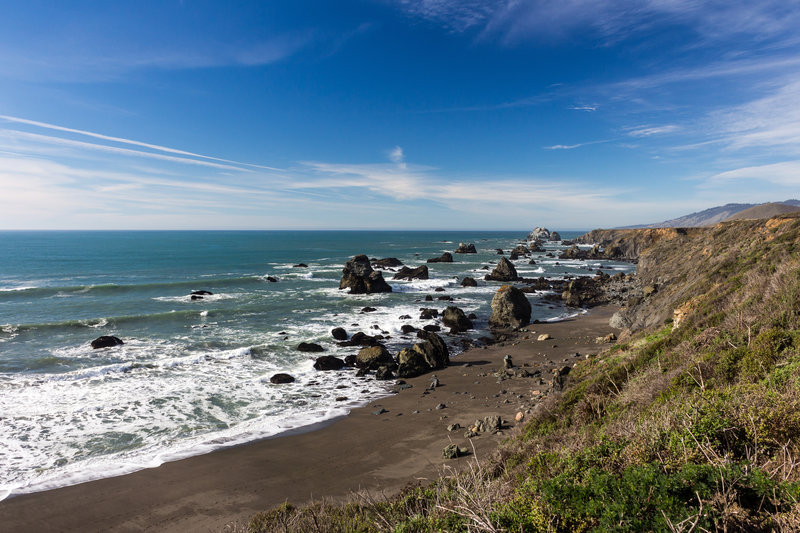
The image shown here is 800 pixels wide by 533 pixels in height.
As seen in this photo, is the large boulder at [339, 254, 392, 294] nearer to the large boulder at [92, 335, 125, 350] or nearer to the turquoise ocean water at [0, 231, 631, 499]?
the turquoise ocean water at [0, 231, 631, 499]

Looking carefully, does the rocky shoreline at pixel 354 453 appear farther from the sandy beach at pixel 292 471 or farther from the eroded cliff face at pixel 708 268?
the eroded cliff face at pixel 708 268

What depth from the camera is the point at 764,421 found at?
4863 mm

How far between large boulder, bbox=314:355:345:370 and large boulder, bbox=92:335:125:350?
14.9 metres

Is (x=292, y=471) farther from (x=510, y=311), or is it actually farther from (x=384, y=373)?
(x=510, y=311)

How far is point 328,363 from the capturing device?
21.9m

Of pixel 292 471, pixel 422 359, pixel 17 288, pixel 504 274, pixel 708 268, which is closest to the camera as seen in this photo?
pixel 292 471

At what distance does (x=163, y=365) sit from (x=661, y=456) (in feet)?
80.3

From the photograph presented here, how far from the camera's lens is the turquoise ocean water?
13.6 m

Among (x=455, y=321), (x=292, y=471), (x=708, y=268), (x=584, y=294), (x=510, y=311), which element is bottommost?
(x=292, y=471)

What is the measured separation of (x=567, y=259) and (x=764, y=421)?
3533 inches

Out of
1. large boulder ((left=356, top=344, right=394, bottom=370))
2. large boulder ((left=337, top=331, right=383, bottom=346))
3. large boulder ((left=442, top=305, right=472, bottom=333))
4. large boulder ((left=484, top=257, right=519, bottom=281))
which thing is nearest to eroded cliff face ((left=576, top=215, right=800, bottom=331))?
large boulder ((left=442, top=305, right=472, bottom=333))

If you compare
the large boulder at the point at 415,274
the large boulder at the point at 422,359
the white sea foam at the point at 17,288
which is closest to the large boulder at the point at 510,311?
the large boulder at the point at 422,359

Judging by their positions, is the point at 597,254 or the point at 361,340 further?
the point at 597,254

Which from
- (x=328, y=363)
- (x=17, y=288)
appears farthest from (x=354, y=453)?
(x=17, y=288)
